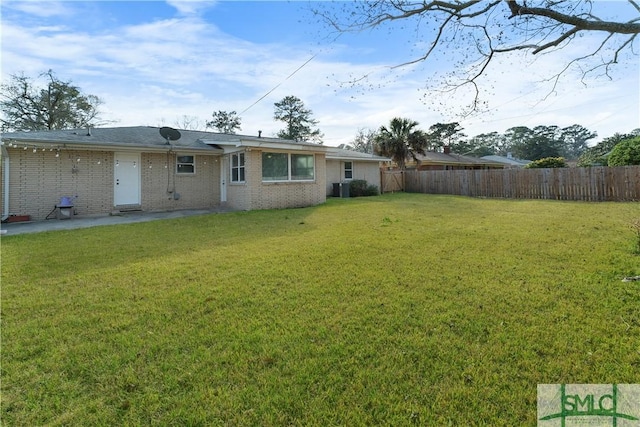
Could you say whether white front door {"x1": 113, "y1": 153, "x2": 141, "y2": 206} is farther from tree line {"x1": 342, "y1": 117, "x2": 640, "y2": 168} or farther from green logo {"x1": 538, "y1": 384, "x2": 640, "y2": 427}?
tree line {"x1": 342, "y1": 117, "x2": 640, "y2": 168}

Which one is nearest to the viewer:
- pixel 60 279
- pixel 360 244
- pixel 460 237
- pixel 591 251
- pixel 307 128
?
pixel 60 279

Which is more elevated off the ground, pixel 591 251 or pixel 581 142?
pixel 581 142

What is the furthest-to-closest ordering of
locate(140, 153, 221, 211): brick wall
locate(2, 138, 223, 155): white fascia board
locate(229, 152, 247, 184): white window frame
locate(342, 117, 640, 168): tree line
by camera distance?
locate(342, 117, 640, 168): tree line → locate(229, 152, 247, 184): white window frame → locate(140, 153, 221, 211): brick wall → locate(2, 138, 223, 155): white fascia board

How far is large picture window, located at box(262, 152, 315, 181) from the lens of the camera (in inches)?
501

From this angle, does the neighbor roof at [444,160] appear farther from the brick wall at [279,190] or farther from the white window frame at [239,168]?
the white window frame at [239,168]

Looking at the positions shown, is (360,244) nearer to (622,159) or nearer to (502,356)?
(502,356)

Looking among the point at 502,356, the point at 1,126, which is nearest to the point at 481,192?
the point at 502,356

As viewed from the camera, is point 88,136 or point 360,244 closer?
point 360,244

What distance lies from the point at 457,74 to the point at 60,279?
7.13 metres

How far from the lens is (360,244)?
6.28m

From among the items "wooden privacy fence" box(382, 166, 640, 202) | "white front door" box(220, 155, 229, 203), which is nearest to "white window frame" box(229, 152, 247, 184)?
"white front door" box(220, 155, 229, 203)

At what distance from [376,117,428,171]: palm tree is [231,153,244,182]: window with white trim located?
48.2 feet

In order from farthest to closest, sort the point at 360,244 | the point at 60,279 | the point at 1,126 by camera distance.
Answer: the point at 1,126, the point at 360,244, the point at 60,279

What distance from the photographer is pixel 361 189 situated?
20.0 m
